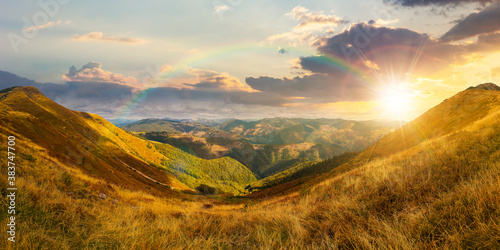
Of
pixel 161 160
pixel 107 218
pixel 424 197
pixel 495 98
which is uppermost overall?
pixel 495 98

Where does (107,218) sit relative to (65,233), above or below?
below

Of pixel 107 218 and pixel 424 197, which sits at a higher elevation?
pixel 424 197

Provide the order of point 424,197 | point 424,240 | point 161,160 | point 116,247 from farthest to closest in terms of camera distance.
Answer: point 161,160 → point 424,197 → point 116,247 → point 424,240

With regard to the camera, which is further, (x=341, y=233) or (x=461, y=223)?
(x=341, y=233)

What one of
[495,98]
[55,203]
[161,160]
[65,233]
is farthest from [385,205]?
[161,160]

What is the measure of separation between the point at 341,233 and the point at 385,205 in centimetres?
195

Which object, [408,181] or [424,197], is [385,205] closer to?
[424,197]

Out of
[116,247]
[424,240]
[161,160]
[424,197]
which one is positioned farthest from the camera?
[161,160]

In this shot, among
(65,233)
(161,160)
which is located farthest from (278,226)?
(161,160)

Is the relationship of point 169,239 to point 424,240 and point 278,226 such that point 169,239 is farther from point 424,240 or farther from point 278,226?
point 424,240

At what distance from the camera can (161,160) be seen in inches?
5443

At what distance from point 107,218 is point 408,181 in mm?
9266

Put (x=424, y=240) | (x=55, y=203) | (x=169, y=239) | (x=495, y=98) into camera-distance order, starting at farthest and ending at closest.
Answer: (x=495, y=98), (x=55, y=203), (x=169, y=239), (x=424, y=240)

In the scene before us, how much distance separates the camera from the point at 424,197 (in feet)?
15.3
